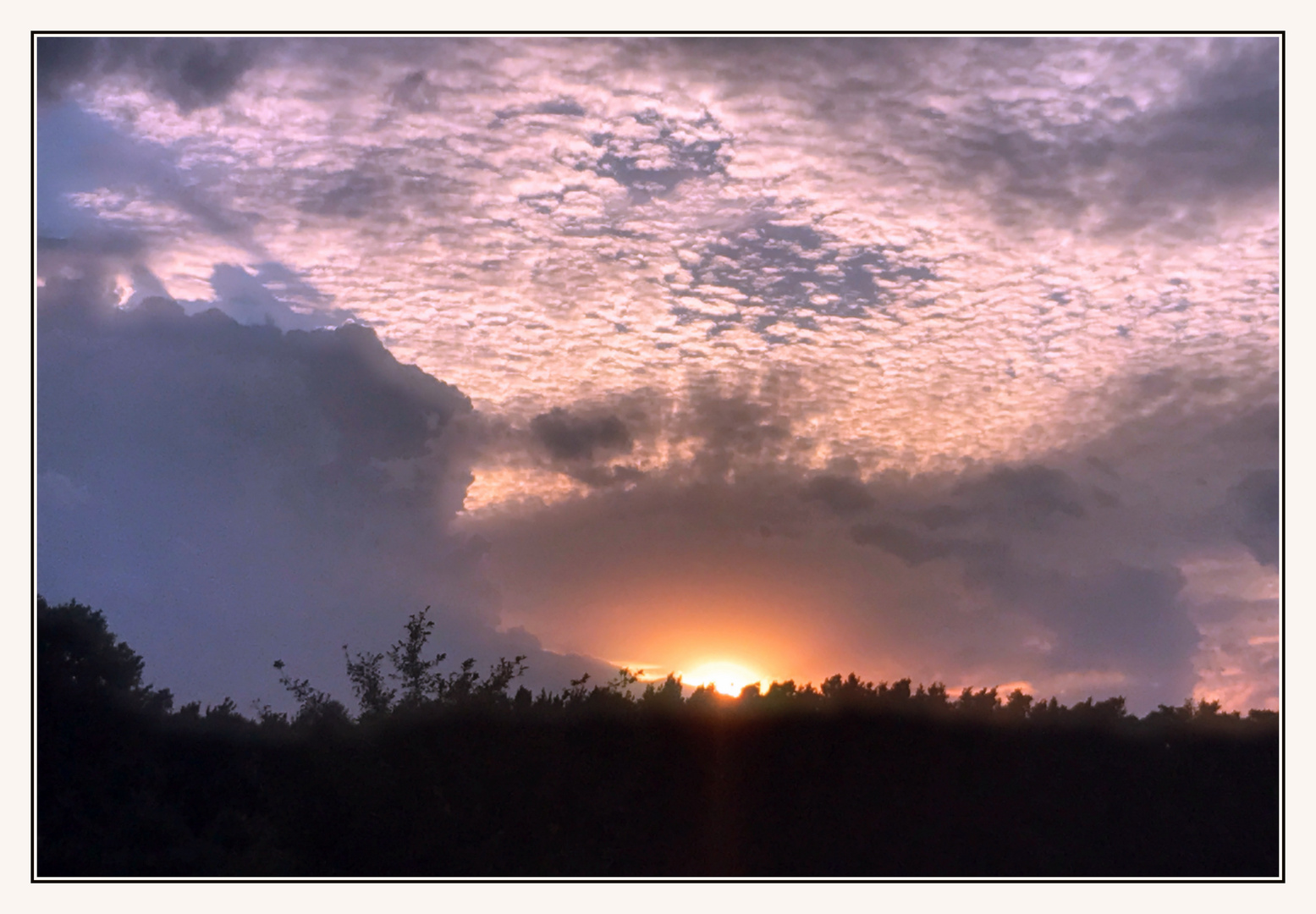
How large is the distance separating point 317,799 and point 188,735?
2.41 meters

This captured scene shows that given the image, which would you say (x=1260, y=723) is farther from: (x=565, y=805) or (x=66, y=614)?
(x=66, y=614)

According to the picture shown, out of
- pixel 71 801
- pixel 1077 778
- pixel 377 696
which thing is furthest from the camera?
pixel 377 696

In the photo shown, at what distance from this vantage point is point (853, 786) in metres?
17.1

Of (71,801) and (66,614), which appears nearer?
(71,801)

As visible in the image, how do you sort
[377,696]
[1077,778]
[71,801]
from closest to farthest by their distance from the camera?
[71,801], [1077,778], [377,696]

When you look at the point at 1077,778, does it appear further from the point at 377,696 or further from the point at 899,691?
the point at 377,696

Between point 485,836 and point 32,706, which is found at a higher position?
point 32,706

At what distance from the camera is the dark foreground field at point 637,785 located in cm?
1631

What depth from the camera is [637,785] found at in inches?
663

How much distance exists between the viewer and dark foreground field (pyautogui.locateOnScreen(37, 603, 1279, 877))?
53.5 ft

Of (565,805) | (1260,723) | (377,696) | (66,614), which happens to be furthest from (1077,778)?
(66,614)
